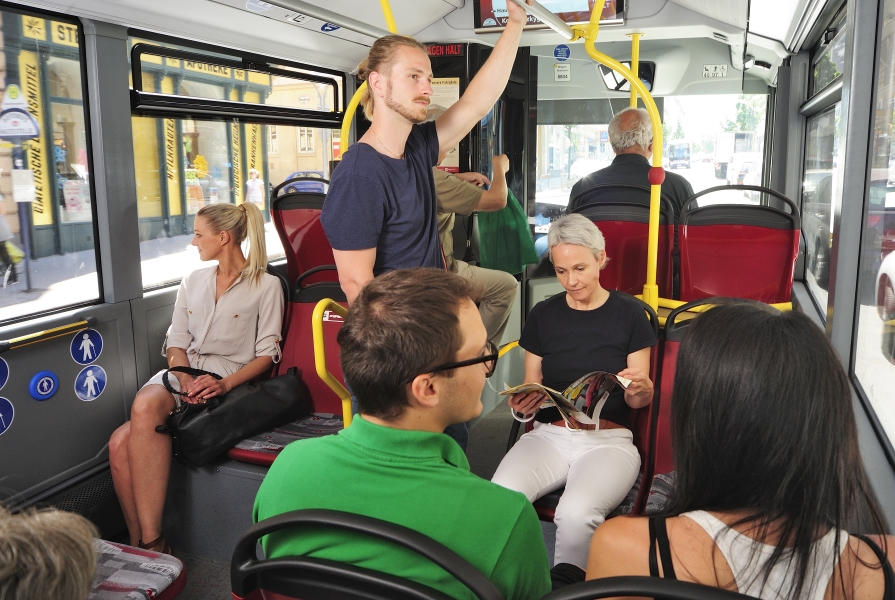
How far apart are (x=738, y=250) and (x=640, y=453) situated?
1666 mm

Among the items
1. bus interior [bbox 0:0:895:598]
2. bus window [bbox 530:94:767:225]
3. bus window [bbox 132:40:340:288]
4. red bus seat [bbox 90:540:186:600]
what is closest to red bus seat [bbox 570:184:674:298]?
bus interior [bbox 0:0:895:598]

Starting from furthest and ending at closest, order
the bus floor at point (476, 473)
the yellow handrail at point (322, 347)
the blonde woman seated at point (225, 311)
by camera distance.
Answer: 1. the blonde woman seated at point (225, 311)
2. the bus floor at point (476, 473)
3. the yellow handrail at point (322, 347)

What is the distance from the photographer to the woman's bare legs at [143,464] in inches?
131

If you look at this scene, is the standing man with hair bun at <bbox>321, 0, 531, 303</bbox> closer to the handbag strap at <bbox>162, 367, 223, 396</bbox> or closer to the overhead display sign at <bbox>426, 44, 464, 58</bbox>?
the handbag strap at <bbox>162, 367, 223, 396</bbox>

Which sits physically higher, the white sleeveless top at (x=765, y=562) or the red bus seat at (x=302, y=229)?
the red bus seat at (x=302, y=229)

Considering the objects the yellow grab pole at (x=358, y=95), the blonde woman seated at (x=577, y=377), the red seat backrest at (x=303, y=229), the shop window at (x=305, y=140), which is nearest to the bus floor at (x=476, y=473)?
the blonde woman seated at (x=577, y=377)

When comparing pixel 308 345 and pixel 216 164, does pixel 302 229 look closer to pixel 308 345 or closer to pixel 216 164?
pixel 216 164

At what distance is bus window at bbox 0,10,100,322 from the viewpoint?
10.8ft

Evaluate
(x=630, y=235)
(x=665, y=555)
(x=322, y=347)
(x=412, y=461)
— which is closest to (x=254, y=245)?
(x=322, y=347)

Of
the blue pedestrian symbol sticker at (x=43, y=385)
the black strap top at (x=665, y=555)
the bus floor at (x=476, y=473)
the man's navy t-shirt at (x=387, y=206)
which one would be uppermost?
the man's navy t-shirt at (x=387, y=206)

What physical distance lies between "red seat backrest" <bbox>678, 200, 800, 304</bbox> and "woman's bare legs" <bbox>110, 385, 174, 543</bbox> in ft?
9.40

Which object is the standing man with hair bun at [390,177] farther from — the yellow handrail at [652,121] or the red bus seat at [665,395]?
the red bus seat at [665,395]

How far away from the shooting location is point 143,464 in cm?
333

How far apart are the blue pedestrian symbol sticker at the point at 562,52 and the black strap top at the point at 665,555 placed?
566 cm
